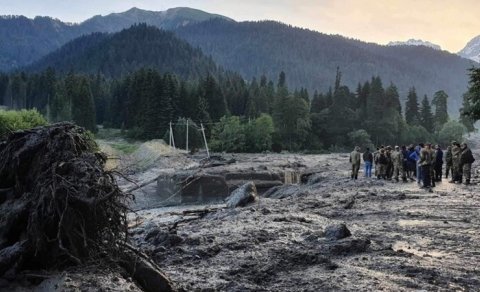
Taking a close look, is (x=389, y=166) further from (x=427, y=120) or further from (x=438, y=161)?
(x=427, y=120)

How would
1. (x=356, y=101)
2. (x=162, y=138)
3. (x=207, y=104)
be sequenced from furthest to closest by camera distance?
(x=356, y=101) → (x=207, y=104) → (x=162, y=138)

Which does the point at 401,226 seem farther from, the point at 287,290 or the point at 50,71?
the point at 50,71

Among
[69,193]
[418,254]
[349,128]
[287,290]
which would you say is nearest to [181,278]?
[287,290]

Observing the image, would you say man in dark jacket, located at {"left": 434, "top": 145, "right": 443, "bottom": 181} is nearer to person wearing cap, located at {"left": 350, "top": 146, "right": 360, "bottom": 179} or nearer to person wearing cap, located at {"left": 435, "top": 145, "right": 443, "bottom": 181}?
person wearing cap, located at {"left": 435, "top": 145, "right": 443, "bottom": 181}

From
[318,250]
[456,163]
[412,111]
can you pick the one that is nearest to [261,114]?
[412,111]

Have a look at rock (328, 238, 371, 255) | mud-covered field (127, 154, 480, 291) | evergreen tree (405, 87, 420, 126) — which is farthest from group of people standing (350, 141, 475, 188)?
evergreen tree (405, 87, 420, 126)

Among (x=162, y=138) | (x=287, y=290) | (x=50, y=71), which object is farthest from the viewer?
(x=50, y=71)

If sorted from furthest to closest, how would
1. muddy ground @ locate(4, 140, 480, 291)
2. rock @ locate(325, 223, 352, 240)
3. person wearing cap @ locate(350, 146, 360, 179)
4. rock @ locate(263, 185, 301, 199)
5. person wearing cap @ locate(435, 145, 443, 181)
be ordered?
rock @ locate(263, 185, 301, 199) → person wearing cap @ locate(350, 146, 360, 179) → person wearing cap @ locate(435, 145, 443, 181) → rock @ locate(325, 223, 352, 240) → muddy ground @ locate(4, 140, 480, 291)

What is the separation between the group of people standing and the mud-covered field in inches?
193

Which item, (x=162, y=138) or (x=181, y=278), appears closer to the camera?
(x=181, y=278)

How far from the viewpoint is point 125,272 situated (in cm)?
727

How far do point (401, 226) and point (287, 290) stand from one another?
23.2ft

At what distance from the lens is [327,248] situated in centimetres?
1165

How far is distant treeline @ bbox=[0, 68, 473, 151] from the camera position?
89625 mm
